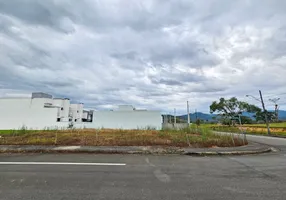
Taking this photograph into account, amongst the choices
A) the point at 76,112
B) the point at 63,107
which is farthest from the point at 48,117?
the point at 76,112

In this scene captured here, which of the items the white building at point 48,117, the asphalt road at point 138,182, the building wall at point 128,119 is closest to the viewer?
the asphalt road at point 138,182

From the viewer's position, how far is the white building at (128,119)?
129 ft

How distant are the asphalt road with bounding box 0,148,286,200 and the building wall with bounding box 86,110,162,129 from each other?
104 ft

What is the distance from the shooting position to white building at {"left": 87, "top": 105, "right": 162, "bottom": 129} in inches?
1549

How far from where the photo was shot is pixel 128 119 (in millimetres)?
40438

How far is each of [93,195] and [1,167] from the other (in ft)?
14.6

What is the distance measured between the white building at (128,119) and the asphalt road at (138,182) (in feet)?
104

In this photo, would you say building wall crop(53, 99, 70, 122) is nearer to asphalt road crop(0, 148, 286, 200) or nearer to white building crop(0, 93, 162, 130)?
white building crop(0, 93, 162, 130)

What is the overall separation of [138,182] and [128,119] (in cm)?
3552

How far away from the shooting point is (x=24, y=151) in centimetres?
1020

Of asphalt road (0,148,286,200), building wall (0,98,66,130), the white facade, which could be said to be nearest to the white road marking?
asphalt road (0,148,286,200)

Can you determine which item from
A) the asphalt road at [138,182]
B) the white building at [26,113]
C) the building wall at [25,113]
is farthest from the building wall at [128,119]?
the asphalt road at [138,182]

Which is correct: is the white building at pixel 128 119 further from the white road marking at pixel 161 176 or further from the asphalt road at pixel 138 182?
the white road marking at pixel 161 176

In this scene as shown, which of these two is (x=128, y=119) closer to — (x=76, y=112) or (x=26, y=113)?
(x=26, y=113)
